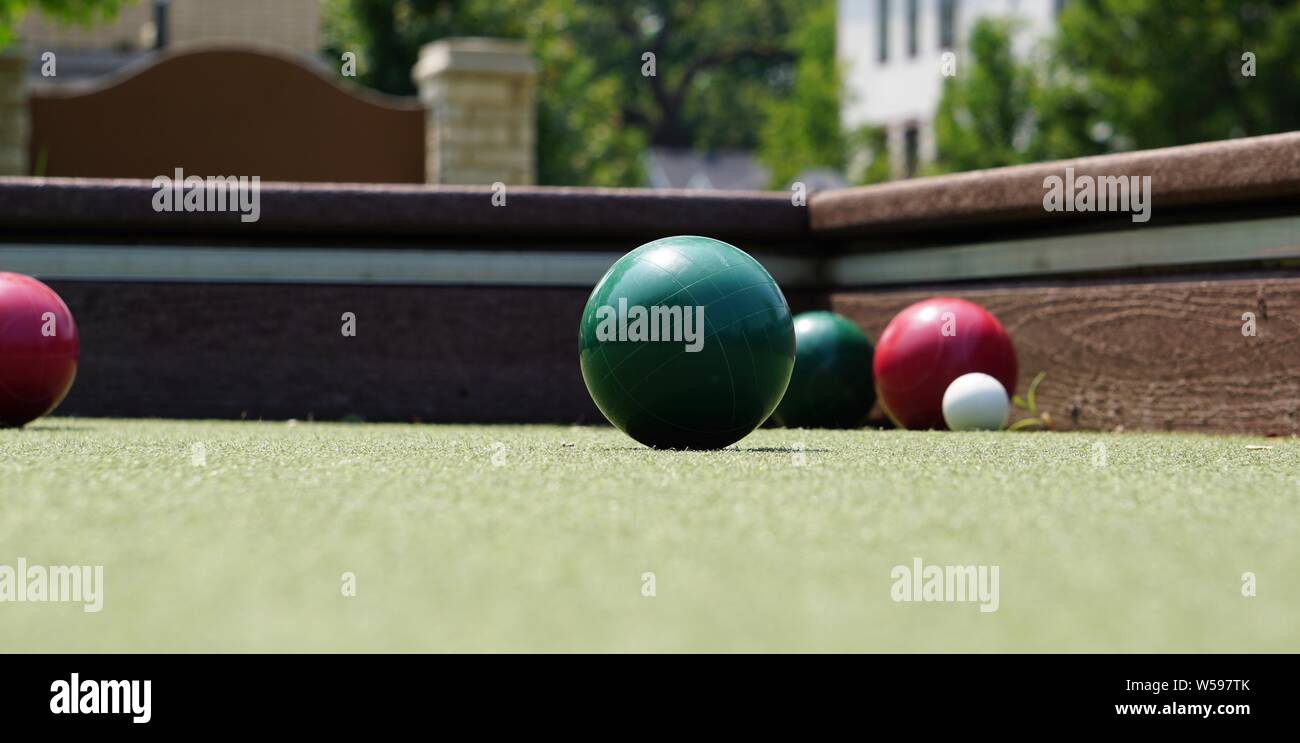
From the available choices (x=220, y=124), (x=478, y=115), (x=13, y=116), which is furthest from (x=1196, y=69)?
(x=13, y=116)

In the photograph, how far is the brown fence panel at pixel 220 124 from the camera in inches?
691

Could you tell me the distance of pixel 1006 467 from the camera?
6.67 m

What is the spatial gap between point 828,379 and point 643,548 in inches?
244

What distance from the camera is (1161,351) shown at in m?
9.59

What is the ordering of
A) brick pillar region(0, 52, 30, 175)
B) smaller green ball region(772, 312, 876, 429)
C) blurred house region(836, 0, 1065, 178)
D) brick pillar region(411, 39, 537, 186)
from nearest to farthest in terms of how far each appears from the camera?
smaller green ball region(772, 312, 876, 429)
brick pillar region(0, 52, 30, 175)
brick pillar region(411, 39, 537, 186)
blurred house region(836, 0, 1065, 178)

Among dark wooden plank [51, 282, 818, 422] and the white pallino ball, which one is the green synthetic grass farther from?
dark wooden plank [51, 282, 818, 422]

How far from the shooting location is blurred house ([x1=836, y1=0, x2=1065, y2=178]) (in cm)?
4534

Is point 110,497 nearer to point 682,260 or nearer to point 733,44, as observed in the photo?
point 682,260

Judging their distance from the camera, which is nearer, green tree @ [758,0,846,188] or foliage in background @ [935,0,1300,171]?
foliage in background @ [935,0,1300,171]

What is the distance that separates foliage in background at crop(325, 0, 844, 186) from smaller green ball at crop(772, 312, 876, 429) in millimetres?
16663

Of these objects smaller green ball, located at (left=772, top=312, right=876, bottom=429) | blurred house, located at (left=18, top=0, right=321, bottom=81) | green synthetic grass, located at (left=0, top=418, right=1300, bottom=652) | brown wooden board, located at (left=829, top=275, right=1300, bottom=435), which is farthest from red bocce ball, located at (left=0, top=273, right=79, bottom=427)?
blurred house, located at (left=18, top=0, right=321, bottom=81)

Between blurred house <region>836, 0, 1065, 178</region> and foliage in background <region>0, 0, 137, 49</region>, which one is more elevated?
blurred house <region>836, 0, 1065, 178</region>

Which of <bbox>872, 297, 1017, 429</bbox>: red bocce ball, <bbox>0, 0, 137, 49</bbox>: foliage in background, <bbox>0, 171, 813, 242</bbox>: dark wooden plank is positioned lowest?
<bbox>872, 297, 1017, 429</bbox>: red bocce ball

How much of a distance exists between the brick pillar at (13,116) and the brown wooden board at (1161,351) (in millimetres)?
11469
